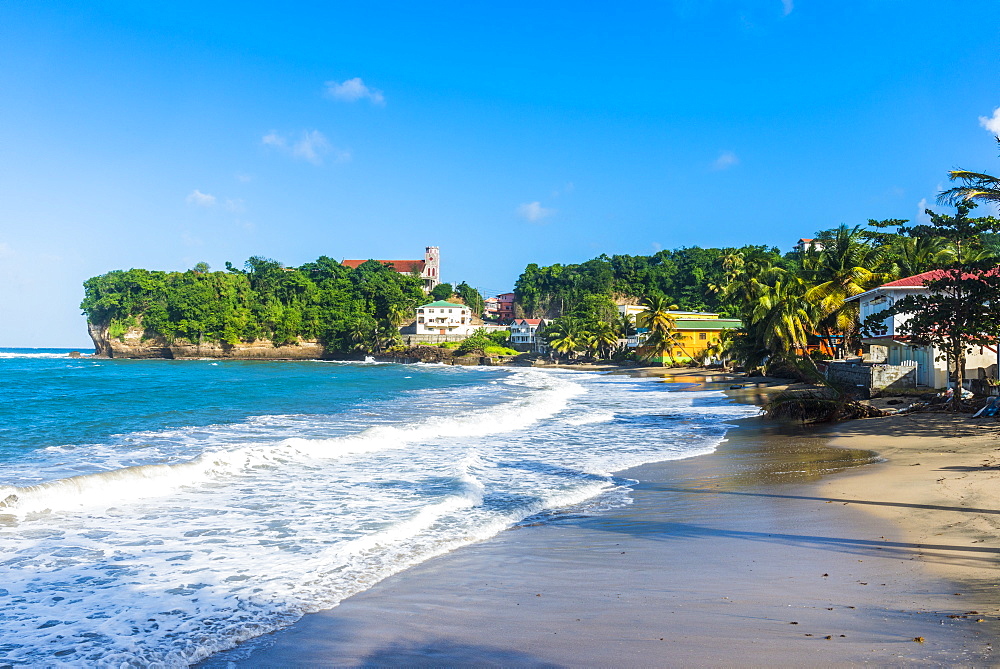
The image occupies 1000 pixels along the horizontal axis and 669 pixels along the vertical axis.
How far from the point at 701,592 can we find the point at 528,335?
4072 inches

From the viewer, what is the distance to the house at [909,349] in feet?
84.6

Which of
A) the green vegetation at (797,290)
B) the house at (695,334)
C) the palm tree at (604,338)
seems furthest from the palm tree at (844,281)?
the palm tree at (604,338)

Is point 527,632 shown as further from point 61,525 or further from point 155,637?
point 61,525

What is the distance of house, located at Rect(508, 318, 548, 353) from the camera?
4065 inches

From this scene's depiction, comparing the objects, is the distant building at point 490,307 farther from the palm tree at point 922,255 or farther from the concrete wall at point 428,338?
the palm tree at point 922,255

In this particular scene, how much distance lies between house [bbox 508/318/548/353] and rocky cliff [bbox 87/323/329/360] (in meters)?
35.0

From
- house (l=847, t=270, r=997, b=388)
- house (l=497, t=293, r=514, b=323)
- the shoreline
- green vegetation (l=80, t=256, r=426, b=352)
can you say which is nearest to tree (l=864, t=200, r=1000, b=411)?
house (l=847, t=270, r=997, b=388)

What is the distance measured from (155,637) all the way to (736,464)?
11210 millimetres

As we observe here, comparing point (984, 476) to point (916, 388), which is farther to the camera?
point (916, 388)

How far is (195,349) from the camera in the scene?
364ft

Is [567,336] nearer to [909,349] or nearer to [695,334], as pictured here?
[695,334]

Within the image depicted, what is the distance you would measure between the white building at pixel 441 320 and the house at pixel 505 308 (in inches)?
990

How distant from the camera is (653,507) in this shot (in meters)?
9.89

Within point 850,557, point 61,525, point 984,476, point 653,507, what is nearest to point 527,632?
point 850,557
